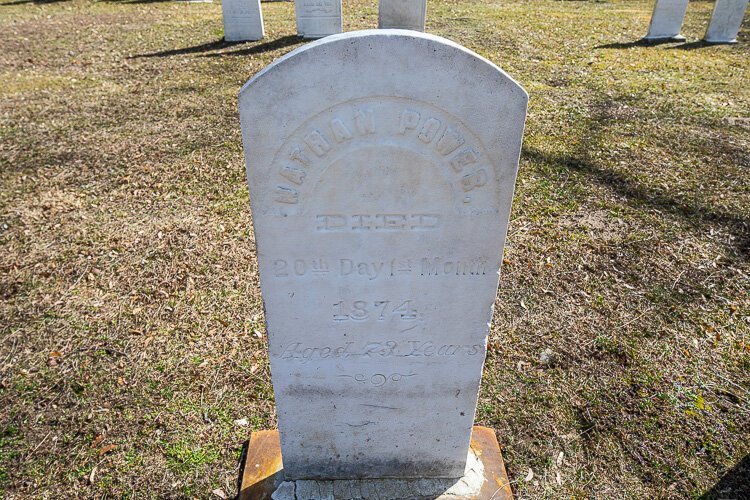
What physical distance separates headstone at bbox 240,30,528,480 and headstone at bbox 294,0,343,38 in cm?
939

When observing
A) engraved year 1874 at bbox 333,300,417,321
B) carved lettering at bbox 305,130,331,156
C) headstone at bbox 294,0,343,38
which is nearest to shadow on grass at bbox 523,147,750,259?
engraved year 1874 at bbox 333,300,417,321

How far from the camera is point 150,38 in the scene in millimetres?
11398

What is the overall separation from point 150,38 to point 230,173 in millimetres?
7437

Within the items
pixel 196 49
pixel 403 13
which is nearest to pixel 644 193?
pixel 403 13

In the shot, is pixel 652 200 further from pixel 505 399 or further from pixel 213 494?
pixel 213 494

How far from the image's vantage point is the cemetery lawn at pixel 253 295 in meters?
3.08

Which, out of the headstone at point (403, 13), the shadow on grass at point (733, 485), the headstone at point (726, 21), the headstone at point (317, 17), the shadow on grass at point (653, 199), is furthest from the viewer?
the headstone at point (726, 21)

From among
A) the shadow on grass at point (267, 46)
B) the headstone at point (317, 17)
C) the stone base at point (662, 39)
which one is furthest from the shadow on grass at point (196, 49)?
the stone base at point (662, 39)

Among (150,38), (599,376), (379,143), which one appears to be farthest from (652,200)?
(150,38)

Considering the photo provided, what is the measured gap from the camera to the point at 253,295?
4340 millimetres

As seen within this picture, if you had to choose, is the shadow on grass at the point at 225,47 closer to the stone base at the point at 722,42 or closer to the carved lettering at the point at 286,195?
the carved lettering at the point at 286,195

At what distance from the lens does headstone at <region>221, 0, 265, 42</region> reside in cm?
1052

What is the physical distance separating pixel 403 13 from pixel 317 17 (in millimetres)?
1905

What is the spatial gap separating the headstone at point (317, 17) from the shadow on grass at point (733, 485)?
32.4ft
